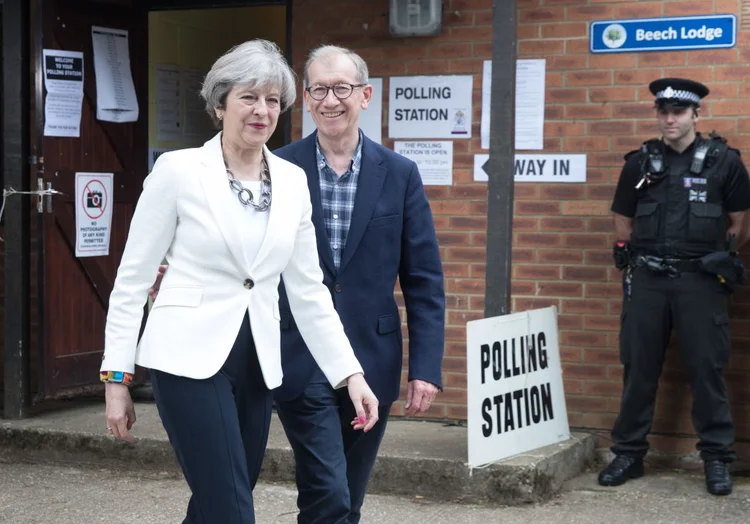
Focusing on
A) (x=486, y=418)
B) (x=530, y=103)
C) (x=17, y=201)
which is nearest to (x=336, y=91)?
(x=486, y=418)

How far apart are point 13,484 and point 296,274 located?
11.4 ft

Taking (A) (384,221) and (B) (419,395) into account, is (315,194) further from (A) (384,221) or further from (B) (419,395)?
(B) (419,395)

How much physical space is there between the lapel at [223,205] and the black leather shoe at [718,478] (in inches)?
146

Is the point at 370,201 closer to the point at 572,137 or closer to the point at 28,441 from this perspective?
the point at 572,137

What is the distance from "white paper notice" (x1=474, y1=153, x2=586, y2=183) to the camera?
6766mm

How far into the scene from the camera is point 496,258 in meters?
6.04

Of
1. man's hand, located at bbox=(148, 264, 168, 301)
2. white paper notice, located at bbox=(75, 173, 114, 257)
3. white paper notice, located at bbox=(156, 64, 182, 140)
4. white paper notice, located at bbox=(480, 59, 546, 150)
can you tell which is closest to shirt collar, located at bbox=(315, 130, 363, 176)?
man's hand, located at bbox=(148, 264, 168, 301)

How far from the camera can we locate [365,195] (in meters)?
3.89

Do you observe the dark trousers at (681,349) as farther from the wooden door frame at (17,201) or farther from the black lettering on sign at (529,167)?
the wooden door frame at (17,201)

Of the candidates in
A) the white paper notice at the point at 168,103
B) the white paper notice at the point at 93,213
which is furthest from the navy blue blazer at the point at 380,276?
the white paper notice at the point at 168,103

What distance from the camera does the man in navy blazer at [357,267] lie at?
3773 millimetres

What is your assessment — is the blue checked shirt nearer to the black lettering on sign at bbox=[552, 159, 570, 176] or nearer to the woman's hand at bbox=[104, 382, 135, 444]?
the woman's hand at bbox=[104, 382, 135, 444]

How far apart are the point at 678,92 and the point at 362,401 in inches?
128

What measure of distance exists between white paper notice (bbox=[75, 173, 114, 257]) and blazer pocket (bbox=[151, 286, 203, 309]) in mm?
4460
